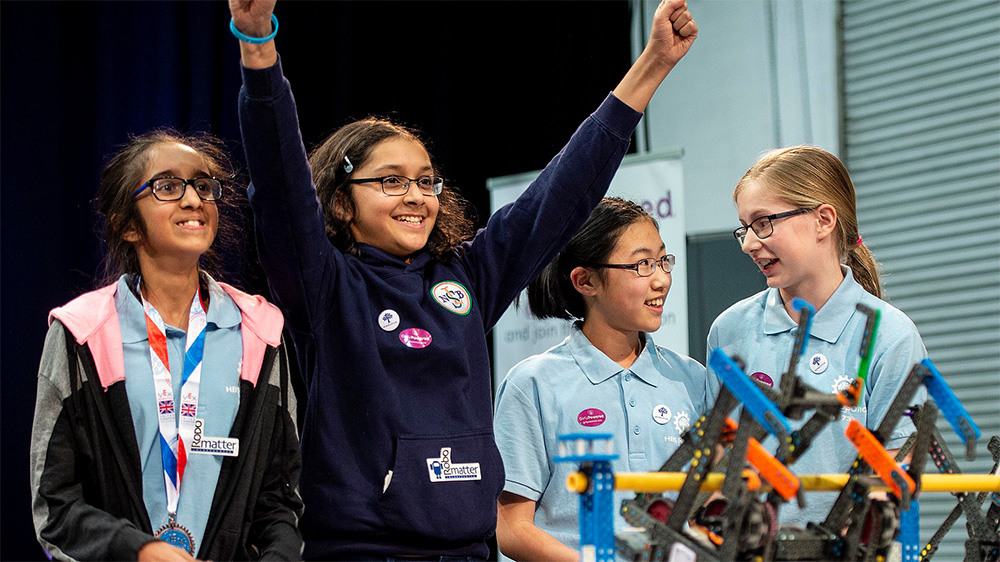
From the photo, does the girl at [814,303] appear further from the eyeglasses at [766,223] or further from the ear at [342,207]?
the ear at [342,207]

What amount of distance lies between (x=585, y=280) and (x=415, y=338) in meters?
0.79

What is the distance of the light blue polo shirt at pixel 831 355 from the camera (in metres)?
2.34

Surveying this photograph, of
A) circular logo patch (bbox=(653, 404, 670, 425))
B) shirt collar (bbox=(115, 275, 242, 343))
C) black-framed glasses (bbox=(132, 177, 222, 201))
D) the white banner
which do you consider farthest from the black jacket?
the white banner

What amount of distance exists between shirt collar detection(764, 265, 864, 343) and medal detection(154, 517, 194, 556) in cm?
149

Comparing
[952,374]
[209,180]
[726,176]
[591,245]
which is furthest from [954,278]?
[209,180]

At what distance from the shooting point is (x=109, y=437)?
75.8 inches

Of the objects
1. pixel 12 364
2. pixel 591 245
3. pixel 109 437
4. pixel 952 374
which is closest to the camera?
pixel 109 437

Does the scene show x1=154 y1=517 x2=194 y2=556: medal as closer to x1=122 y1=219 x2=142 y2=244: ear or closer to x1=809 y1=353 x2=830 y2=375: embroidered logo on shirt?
x1=122 y1=219 x2=142 y2=244: ear

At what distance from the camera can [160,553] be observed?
1.79 metres

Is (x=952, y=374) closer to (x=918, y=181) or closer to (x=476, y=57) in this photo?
(x=918, y=181)

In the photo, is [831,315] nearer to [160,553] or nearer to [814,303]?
[814,303]

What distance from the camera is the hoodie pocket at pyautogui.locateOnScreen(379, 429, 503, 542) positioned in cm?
197

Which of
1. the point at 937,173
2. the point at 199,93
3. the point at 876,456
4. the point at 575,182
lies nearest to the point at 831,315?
the point at 575,182

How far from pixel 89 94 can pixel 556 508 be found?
2837mm
